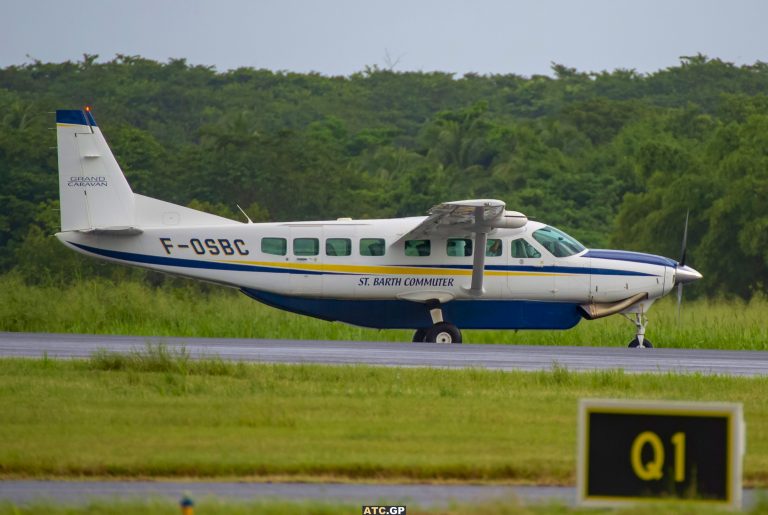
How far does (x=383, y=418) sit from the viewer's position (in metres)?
15.1

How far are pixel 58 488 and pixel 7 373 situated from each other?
7.66 metres

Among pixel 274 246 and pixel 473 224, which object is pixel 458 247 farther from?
pixel 274 246

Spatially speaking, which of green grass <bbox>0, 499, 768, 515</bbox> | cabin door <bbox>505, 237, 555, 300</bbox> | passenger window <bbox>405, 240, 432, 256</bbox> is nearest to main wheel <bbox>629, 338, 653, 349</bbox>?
cabin door <bbox>505, 237, 555, 300</bbox>

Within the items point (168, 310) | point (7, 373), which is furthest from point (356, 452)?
point (168, 310)

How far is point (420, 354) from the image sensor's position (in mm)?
22859

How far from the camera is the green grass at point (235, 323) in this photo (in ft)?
94.5

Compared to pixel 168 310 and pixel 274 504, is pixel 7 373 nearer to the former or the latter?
pixel 274 504

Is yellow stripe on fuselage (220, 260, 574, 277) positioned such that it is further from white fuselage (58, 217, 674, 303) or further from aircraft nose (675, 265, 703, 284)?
aircraft nose (675, 265, 703, 284)

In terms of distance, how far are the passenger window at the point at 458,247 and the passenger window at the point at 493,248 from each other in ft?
1.08

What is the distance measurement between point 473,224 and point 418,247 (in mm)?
1227

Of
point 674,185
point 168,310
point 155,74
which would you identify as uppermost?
point 155,74

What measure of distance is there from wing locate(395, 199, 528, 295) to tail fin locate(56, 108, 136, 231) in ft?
16.8
